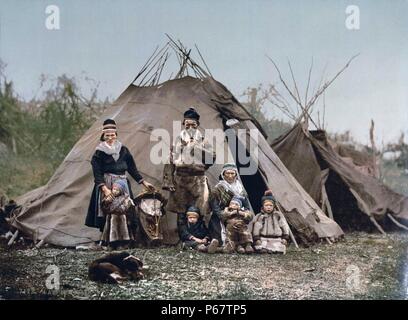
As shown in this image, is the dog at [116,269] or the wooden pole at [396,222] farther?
the wooden pole at [396,222]

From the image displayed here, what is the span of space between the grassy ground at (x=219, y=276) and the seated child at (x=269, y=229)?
0.14 meters

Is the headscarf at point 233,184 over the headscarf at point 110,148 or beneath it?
beneath

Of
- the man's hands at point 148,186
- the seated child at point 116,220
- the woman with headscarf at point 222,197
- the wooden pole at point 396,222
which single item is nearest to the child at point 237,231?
the woman with headscarf at point 222,197

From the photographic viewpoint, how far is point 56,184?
8219 mm

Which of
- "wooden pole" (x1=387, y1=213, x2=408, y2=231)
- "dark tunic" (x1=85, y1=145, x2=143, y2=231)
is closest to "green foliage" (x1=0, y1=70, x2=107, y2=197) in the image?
"dark tunic" (x1=85, y1=145, x2=143, y2=231)

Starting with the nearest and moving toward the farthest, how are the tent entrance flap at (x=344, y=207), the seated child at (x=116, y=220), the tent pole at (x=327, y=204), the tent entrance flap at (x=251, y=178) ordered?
the seated child at (x=116, y=220)
the tent entrance flap at (x=251, y=178)
the tent pole at (x=327, y=204)
the tent entrance flap at (x=344, y=207)

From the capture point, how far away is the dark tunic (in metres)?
7.55

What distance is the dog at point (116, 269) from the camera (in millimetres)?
6797

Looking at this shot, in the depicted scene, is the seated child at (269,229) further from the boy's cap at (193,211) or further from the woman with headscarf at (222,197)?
the boy's cap at (193,211)

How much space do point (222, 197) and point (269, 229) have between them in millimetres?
632

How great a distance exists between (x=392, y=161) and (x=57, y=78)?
5.74m

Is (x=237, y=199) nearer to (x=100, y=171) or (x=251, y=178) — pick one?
(x=251, y=178)
